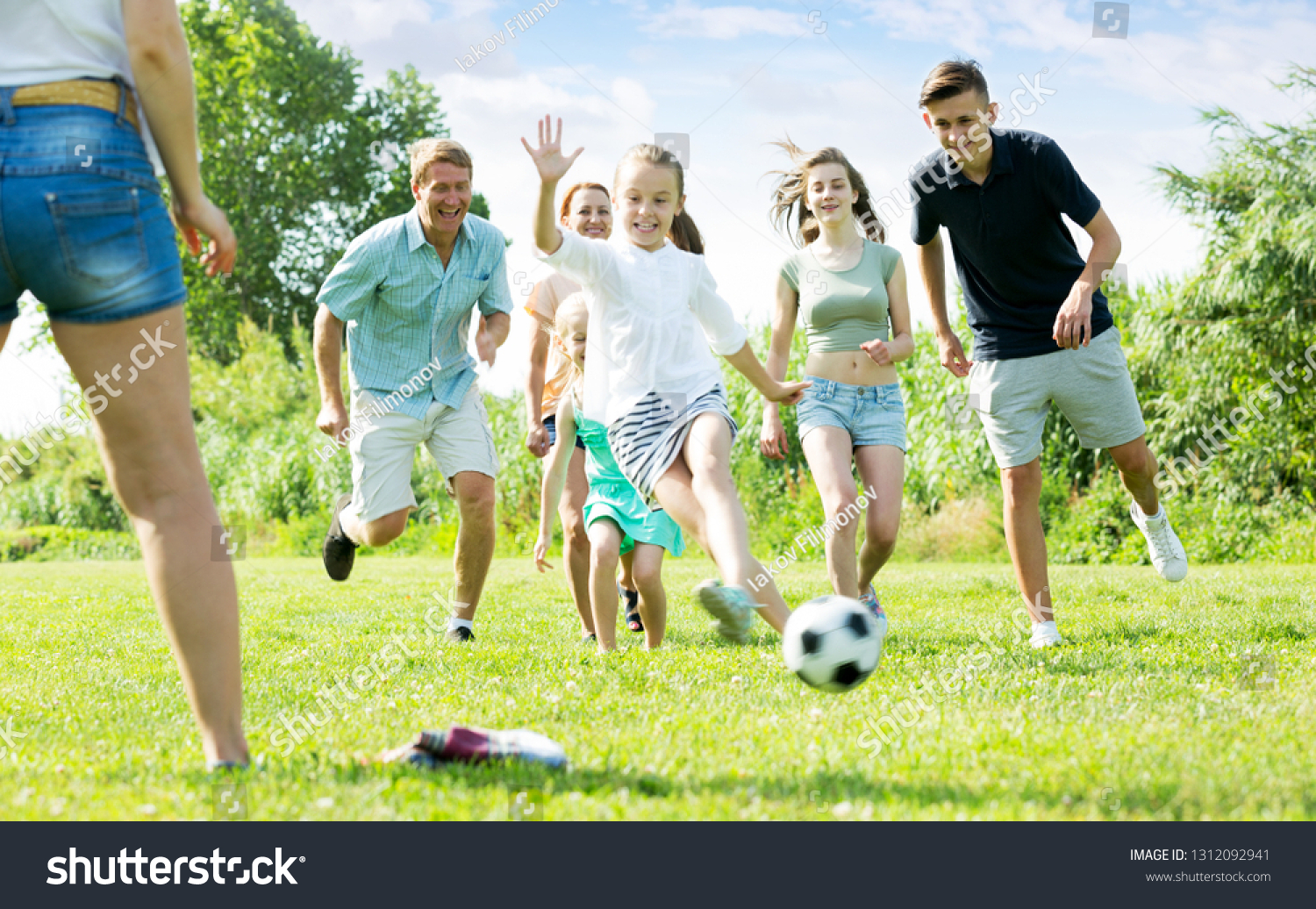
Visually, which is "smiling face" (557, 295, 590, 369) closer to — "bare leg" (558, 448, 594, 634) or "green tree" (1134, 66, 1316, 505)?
"bare leg" (558, 448, 594, 634)

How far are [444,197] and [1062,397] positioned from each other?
3074mm

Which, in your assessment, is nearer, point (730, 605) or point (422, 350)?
point (730, 605)

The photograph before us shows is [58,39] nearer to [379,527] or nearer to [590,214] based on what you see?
[590,214]

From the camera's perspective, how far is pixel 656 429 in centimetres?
396

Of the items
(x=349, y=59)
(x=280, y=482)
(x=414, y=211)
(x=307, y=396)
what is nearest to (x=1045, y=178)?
(x=414, y=211)

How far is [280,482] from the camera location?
68.6 feet

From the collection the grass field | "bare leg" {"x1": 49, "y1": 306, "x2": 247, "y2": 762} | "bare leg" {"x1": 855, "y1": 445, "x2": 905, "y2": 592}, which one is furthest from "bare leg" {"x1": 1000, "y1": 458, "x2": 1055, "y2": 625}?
"bare leg" {"x1": 49, "y1": 306, "x2": 247, "y2": 762}

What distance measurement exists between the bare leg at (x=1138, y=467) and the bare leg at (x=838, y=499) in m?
1.22

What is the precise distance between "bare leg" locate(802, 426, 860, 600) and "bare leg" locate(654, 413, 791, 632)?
1.32m

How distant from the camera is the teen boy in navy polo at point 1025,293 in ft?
15.8

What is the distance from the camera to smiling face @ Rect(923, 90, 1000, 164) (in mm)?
4777

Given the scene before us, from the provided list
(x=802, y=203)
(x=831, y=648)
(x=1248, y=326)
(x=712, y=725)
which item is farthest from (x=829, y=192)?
(x=1248, y=326)

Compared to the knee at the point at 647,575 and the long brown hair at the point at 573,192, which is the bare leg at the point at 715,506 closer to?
the knee at the point at 647,575
